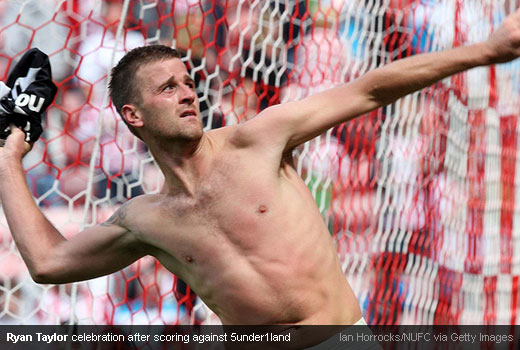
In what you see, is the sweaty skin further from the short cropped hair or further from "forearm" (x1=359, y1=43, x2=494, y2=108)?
"forearm" (x1=359, y1=43, x2=494, y2=108)

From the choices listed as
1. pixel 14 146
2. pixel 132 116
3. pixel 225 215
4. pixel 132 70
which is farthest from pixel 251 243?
pixel 14 146

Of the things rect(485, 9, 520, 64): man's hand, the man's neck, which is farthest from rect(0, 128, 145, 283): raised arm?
rect(485, 9, 520, 64): man's hand

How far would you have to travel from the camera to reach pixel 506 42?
6.93 ft

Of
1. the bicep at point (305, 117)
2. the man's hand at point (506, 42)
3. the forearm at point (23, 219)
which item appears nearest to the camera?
the man's hand at point (506, 42)

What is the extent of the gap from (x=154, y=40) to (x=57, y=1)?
434mm

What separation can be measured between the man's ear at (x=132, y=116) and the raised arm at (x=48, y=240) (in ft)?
1.00

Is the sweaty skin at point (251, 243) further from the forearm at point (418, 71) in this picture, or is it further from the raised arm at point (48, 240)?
the forearm at point (418, 71)

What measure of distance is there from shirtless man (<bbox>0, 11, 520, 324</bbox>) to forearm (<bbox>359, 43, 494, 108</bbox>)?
0.08 m

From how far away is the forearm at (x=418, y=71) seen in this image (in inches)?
85.3

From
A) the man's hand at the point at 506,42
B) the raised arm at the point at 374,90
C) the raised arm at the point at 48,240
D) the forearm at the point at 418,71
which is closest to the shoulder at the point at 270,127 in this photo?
the raised arm at the point at 374,90

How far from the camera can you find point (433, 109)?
173 inches

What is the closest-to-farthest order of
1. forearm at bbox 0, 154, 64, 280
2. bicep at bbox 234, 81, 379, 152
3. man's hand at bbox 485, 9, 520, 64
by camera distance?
man's hand at bbox 485, 9, 520, 64, bicep at bbox 234, 81, 379, 152, forearm at bbox 0, 154, 64, 280

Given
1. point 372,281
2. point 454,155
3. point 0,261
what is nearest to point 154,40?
point 0,261

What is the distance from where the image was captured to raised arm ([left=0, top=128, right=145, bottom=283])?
2506 mm
